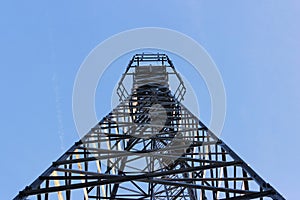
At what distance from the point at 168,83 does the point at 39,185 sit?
8212 mm

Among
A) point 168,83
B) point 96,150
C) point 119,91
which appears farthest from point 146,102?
point 96,150

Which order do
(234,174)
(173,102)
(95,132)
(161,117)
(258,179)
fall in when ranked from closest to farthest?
(258,179), (234,174), (95,132), (161,117), (173,102)

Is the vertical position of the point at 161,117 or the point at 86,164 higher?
the point at 161,117

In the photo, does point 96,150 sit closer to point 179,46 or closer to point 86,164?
point 86,164

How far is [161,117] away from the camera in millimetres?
9062

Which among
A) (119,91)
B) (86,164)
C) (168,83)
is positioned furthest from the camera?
(168,83)

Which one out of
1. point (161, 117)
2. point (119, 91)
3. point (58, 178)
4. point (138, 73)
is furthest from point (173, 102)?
point (58, 178)

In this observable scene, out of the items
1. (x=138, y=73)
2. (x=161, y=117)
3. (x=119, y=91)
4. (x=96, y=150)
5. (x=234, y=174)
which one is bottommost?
(x=234, y=174)

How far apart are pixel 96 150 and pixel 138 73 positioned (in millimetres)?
7197

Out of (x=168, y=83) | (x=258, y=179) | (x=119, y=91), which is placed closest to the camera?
(x=258, y=179)

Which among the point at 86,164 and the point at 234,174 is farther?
the point at 86,164

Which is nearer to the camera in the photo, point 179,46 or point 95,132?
point 95,132

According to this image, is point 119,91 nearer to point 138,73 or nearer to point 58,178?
point 138,73

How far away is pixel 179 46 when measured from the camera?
10156 mm
